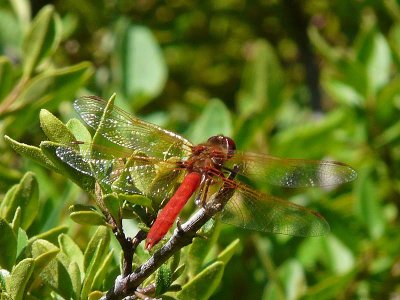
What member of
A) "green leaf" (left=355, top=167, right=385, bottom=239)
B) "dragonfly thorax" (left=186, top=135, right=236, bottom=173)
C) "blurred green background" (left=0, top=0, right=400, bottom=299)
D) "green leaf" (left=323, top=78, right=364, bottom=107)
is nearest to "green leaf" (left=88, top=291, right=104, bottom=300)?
"dragonfly thorax" (left=186, top=135, right=236, bottom=173)

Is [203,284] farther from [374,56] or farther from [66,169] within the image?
[374,56]

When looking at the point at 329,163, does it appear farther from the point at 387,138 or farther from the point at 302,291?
the point at 387,138

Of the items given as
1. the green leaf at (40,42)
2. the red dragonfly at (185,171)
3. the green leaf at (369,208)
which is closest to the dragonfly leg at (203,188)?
the red dragonfly at (185,171)

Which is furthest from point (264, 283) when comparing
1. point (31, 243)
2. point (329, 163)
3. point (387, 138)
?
point (31, 243)

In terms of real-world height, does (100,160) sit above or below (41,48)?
below

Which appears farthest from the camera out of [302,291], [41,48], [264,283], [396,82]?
[396,82]

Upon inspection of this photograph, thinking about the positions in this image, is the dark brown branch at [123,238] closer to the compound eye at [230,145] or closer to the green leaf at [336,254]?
the compound eye at [230,145]

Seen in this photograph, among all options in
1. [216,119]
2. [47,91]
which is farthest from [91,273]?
[216,119]

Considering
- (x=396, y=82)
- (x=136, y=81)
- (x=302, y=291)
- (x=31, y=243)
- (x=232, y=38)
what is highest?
(x=232, y=38)
